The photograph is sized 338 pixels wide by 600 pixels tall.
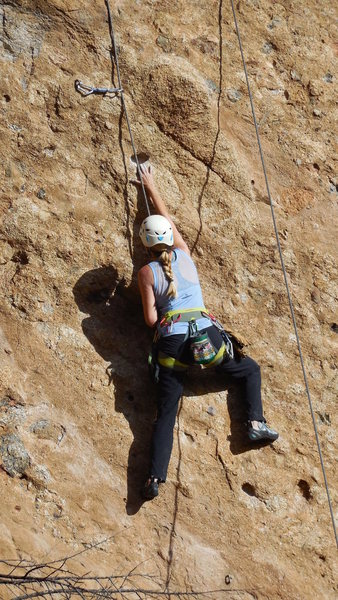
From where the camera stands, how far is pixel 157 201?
5590mm

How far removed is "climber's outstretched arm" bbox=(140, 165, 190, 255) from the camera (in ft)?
18.0

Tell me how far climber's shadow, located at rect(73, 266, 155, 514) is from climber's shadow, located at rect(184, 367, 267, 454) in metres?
0.34

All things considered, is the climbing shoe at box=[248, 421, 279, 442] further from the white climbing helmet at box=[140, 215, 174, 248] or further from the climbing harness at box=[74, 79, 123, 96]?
the climbing harness at box=[74, 79, 123, 96]

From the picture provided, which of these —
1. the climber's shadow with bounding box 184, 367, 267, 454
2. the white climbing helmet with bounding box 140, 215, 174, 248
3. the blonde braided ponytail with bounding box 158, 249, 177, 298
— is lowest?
the climber's shadow with bounding box 184, 367, 267, 454

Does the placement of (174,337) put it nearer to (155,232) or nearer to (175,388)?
(175,388)

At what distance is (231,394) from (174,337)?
71 cm

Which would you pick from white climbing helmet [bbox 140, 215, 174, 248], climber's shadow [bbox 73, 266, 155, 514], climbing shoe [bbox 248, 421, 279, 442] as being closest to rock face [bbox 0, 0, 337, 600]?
climber's shadow [bbox 73, 266, 155, 514]

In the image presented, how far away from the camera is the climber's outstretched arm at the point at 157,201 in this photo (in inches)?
216

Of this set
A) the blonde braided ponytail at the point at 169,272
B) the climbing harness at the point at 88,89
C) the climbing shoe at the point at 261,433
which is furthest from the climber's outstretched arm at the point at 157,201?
the climbing shoe at the point at 261,433

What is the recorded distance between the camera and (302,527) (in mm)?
5293

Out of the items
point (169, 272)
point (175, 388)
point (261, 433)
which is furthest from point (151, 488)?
point (169, 272)

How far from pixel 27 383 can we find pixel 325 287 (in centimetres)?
242

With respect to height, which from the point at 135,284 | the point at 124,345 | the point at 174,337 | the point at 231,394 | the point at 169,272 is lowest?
the point at 124,345

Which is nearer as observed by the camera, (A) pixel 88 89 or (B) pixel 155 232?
(B) pixel 155 232
